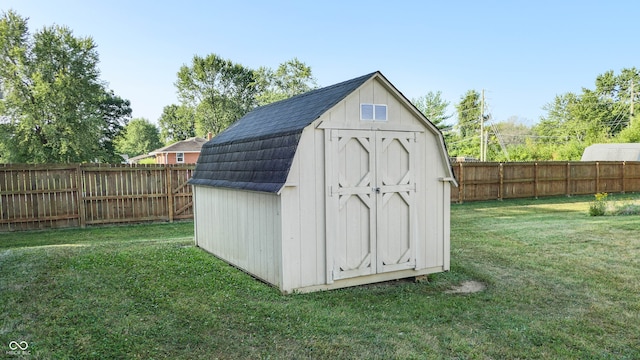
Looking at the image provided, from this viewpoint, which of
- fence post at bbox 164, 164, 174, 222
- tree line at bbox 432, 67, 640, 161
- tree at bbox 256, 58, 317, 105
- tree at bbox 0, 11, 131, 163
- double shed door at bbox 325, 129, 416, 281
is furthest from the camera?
tree at bbox 256, 58, 317, 105

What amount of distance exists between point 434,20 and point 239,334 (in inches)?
727

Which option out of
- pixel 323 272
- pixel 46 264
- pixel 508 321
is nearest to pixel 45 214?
pixel 46 264

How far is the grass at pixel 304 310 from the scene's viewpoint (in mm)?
3533

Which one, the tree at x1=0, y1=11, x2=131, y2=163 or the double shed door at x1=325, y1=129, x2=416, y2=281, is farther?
the tree at x1=0, y1=11, x2=131, y2=163

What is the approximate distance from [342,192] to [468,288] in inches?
88.0

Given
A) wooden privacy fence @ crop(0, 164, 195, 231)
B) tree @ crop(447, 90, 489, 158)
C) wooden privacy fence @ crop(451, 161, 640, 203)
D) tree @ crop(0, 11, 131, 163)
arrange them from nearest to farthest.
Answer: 1. wooden privacy fence @ crop(0, 164, 195, 231)
2. wooden privacy fence @ crop(451, 161, 640, 203)
3. tree @ crop(0, 11, 131, 163)
4. tree @ crop(447, 90, 489, 158)

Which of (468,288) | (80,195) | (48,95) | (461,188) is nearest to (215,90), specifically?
(48,95)

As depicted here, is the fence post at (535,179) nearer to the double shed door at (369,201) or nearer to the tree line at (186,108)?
the tree line at (186,108)

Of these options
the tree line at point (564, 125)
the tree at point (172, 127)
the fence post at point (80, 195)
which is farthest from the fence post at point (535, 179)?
the tree at point (172, 127)

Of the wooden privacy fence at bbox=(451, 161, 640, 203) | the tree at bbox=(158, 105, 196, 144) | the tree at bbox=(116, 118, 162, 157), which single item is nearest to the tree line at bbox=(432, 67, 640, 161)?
the wooden privacy fence at bbox=(451, 161, 640, 203)

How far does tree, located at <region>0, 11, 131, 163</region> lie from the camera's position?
22125mm

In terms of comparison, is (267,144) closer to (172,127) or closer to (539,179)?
(539,179)

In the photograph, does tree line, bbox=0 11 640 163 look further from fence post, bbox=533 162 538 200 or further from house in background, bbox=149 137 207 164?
fence post, bbox=533 162 538 200

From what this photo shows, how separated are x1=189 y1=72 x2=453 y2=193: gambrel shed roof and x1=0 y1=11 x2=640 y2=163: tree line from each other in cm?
1926
